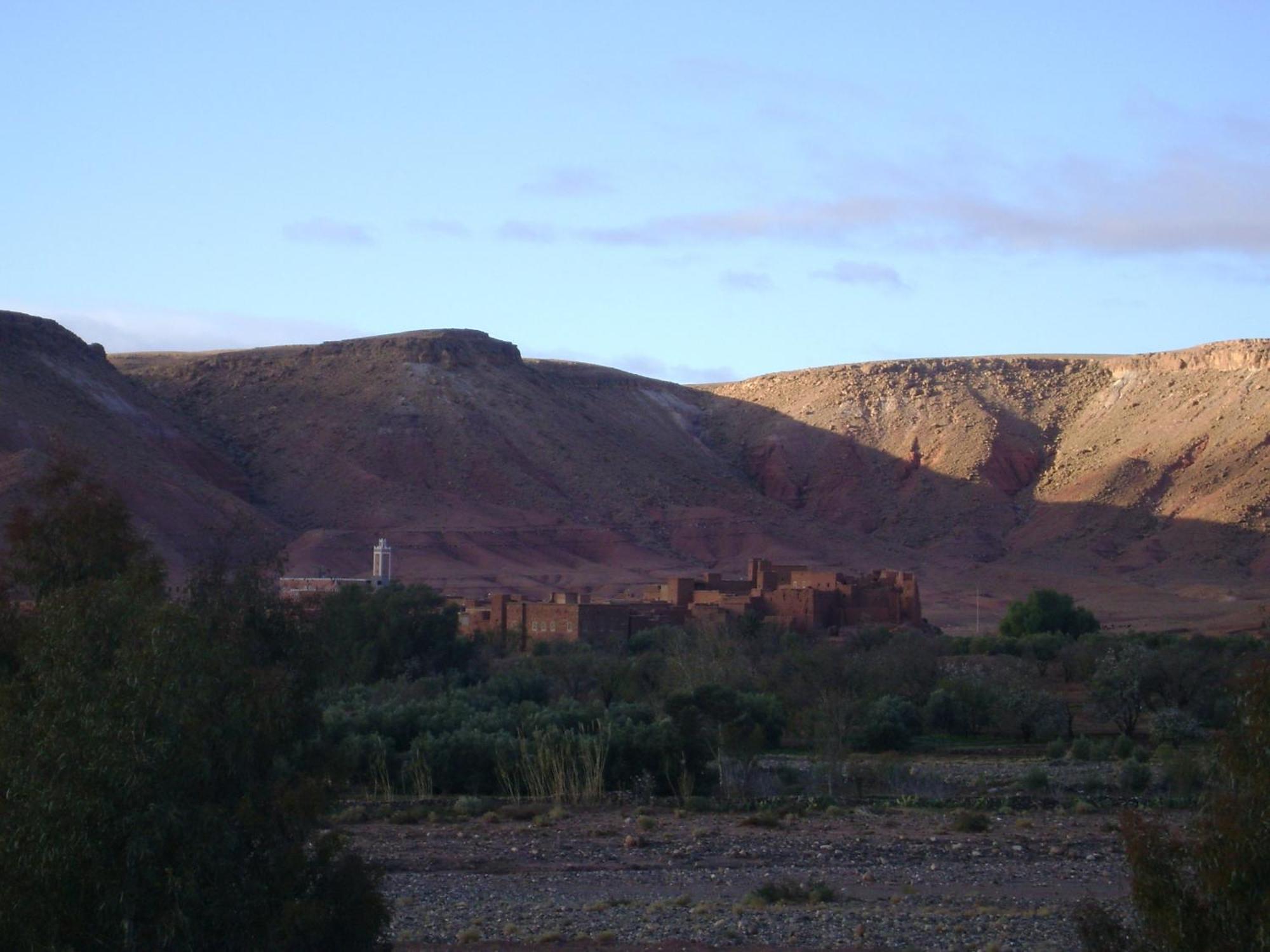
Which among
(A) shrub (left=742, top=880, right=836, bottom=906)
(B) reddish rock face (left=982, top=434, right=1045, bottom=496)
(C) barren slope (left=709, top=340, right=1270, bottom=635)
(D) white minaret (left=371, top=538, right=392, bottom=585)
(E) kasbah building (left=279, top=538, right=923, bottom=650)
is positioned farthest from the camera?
(B) reddish rock face (left=982, top=434, right=1045, bottom=496)

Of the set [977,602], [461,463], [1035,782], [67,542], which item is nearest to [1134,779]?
[1035,782]

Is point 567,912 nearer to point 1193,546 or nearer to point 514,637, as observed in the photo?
point 514,637

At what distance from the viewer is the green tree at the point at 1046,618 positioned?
58.7 metres

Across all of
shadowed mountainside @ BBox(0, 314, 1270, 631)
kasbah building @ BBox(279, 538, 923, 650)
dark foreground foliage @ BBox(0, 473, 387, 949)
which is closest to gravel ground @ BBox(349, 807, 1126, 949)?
dark foreground foliage @ BBox(0, 473, 387, 949)

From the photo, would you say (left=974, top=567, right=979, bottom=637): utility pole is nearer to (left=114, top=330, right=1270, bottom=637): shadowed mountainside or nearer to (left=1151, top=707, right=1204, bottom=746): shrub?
(left=114, top=330, right=1270, bottom=637): shadowed mountainside

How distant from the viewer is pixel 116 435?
7550cm

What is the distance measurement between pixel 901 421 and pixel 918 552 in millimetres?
18270

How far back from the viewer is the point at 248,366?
319 feet

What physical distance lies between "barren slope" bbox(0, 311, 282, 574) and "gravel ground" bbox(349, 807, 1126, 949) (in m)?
36.5

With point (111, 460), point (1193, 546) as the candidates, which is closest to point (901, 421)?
point (1193, 546)

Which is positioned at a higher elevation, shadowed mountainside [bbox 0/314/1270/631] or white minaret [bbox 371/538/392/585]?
shadowed mountainside [bbox 0/314/1270/631]

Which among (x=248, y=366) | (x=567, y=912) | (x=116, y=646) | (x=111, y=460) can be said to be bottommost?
(x=567, y=912)

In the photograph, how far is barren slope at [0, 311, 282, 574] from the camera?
2554 inches

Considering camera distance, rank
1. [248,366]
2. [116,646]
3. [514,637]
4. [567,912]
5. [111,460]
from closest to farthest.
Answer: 1. [116,646]
2. [567,912]
3. [514,637]
4. [111,460]
5. [248,366]
